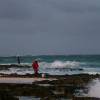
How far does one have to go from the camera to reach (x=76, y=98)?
23859 mm

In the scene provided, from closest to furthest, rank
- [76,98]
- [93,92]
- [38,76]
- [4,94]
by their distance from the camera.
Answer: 1. [4,94]
2. [76,98]
3. [93,92]
4. [38,76]

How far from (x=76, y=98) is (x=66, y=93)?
2.33m

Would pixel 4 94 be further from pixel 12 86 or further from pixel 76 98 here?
pixel 12 86

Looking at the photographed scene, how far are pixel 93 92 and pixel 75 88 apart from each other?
8.21ft

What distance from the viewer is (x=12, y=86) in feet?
96.6

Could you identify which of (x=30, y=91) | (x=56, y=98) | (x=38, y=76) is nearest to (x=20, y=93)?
(x=30, y=91)

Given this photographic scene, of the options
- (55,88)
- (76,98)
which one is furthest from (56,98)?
(55,88)

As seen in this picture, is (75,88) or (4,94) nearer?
(4,94)

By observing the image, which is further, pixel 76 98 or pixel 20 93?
pixel 20 93

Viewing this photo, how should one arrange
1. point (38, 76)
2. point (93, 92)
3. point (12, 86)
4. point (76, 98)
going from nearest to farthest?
1. point (76, 98)
2. point (93, 92)
3. point (12, 86)
4. point (38, 76)

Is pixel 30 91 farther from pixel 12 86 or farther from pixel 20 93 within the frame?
pixel 12 86

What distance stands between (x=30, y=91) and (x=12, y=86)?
2762mm

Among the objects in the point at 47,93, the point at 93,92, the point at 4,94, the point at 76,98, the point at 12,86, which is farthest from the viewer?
the point at 12,86

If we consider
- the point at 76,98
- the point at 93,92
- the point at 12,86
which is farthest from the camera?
the point at 12,86
